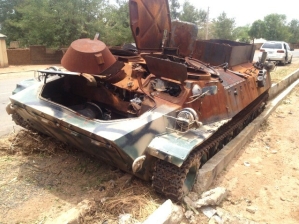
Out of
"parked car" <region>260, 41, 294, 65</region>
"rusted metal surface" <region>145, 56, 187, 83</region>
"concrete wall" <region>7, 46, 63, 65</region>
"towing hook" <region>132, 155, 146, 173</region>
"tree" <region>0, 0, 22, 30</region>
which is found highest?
"tree" <region>0, 0, 22, 30</region>

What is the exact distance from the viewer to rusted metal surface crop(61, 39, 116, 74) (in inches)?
189

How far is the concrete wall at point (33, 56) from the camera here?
19.6 metres

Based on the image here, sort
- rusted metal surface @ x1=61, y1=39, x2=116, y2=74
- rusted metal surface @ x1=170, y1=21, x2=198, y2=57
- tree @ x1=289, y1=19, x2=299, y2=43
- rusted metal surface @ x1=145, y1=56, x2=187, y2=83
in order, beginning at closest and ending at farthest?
rusted metal surface @ x1=145, y1=56, x2=187, y2=83
rusted metal surface @ x1=61, y1=39, x2=116, y2=74
rusted metal surface @ x1=170, y1=21, x2=198, y2=57
tree @ x1=289, y1=19, x2=299, y2=43

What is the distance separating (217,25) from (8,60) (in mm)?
27139

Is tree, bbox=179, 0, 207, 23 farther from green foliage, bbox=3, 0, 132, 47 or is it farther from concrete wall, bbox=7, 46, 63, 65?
concrete wall, bbox=7, 46, 63, 65

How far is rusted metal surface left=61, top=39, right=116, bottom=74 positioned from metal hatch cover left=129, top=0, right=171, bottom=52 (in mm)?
1206

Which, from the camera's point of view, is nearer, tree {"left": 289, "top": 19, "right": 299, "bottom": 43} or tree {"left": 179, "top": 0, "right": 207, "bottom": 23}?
tree {"left": 179, "top": 0, "right": 207, "bottom": 23}

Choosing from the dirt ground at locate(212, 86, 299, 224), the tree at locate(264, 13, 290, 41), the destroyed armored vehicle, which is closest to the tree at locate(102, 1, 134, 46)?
the dirt ground at locate(212, 86, 299, 224)

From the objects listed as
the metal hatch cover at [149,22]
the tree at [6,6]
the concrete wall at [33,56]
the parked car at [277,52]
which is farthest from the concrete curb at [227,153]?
the tree at [6,6]

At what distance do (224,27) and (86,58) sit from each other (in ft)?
122

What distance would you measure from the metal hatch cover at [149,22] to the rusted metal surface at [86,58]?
1.21 metres

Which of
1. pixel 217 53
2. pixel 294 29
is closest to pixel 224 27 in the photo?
pixel 294 29

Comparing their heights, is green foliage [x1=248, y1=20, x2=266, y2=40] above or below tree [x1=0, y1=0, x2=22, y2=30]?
below

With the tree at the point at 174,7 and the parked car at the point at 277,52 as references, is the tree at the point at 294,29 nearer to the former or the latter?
the tree at the point at 174,7
